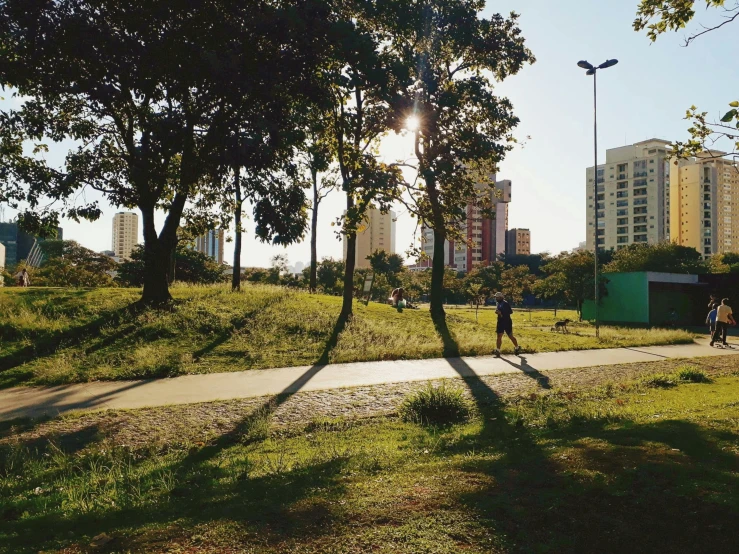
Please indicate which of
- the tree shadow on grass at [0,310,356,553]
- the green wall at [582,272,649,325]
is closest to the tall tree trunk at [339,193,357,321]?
the tree shadow on grass at [0,310,356,553]

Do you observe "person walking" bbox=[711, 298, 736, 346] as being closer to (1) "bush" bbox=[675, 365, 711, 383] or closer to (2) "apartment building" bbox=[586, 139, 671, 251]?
(1) "bush" bbox=[675, 365, 711, 383]

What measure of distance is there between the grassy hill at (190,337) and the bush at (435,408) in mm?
5289

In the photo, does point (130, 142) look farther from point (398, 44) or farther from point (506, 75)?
point (506, 75)

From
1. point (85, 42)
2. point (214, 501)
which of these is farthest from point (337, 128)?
point (214, 501)

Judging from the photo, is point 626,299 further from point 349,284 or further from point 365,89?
point 365,89

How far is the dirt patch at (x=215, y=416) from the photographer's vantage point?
6.72 m

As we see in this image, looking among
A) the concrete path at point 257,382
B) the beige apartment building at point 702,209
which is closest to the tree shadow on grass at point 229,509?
the concrete path at point 257,382

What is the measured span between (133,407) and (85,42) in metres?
6.73

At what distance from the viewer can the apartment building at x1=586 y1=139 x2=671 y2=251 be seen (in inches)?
5020

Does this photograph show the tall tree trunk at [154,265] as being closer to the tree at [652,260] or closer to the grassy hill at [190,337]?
the grassy hill at [190,337]

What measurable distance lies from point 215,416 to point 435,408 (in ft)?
10.1

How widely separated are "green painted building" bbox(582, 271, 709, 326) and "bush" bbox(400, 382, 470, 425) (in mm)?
29528

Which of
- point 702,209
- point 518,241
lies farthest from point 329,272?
point 518,241

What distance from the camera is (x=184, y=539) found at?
305cm
